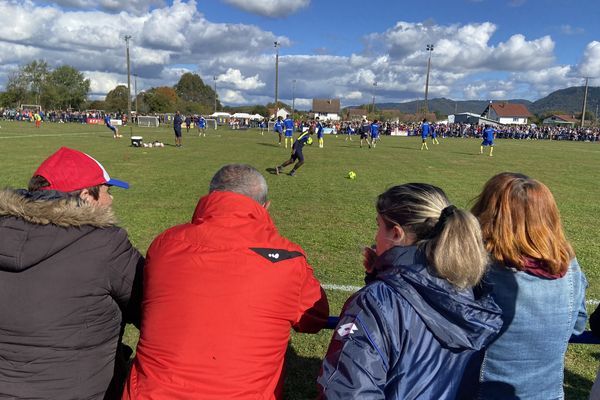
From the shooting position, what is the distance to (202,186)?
1233cm

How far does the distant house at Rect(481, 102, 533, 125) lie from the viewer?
122m

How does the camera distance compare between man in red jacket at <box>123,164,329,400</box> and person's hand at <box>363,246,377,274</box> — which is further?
person's hand at <box>363,246,377,274</box>

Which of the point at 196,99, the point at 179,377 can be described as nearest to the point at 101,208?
the point at 179,377

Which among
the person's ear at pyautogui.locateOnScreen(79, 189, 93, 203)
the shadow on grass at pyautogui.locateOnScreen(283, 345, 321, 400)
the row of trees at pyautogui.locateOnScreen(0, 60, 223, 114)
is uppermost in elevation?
the row of trees at pyautogui.locateOnScreen(0, 60, 223, 114)

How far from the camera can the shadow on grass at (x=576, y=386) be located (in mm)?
3674

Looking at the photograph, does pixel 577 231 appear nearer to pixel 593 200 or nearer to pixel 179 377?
pixel 593 200

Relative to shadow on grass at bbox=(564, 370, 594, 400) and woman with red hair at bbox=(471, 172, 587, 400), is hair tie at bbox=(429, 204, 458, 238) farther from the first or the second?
shadow on grass at bbox=(564, 370, 594, 400)

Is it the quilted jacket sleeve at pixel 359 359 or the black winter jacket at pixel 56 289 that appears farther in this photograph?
the black winter jacket at pixel 56 289

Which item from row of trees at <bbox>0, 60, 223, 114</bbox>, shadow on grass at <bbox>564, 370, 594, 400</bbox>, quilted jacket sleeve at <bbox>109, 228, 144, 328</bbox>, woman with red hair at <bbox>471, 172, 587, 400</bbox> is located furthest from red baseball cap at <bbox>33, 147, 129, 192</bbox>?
row of trees at <bbox>0, 60, 223, 114</bbox>

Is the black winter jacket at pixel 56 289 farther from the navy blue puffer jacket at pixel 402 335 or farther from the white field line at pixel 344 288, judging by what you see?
the white field line at pixel 344 288

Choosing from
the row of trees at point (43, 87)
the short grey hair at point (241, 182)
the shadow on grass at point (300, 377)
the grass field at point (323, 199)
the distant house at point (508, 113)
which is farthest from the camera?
the distant house at point (508, 113)

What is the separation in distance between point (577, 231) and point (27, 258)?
921 cm

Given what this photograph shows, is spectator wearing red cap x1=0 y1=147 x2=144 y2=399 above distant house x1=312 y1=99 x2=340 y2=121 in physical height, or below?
below

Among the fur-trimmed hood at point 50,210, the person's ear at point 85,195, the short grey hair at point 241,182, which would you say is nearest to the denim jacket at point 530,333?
the short grey hair at point 241,182
